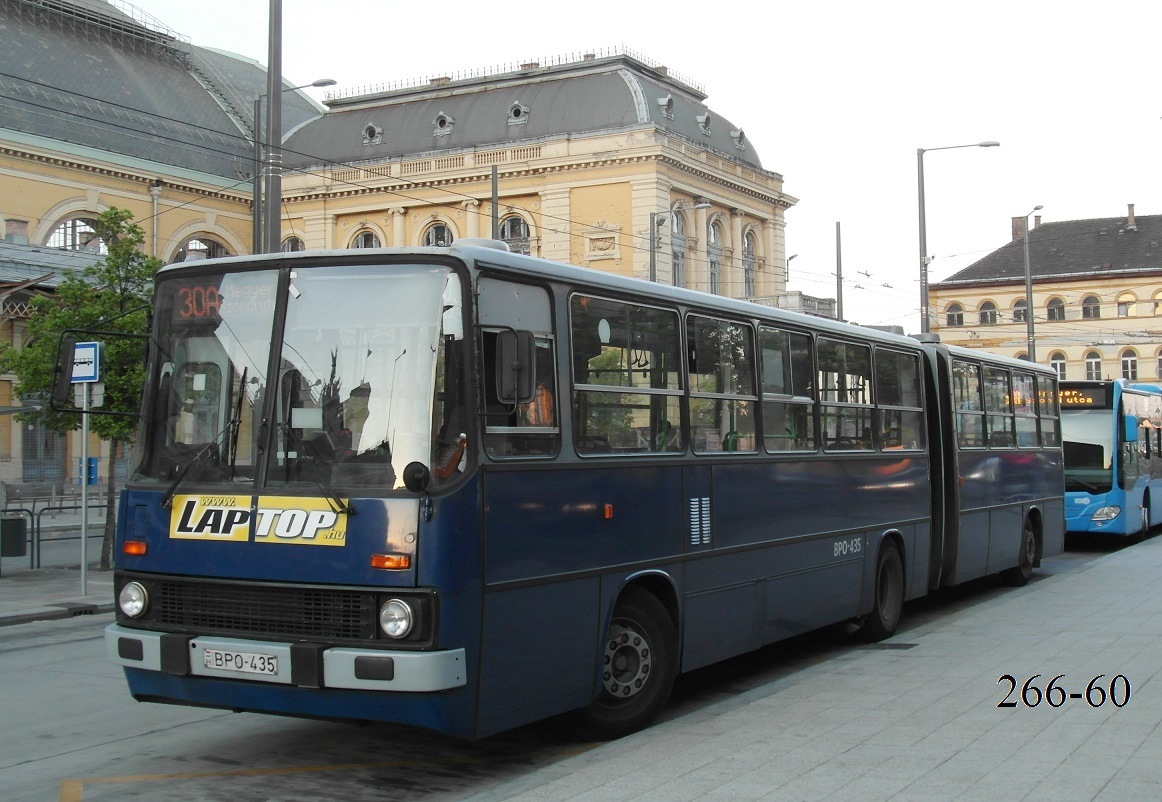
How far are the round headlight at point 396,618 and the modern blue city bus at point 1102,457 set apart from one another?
1928 centimetres

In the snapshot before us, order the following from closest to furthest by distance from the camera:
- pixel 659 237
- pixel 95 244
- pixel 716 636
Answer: pixel 716 636
pixel 95 244
pixel 659 237

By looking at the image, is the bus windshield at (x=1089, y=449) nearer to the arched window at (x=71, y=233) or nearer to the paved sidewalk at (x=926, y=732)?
the paved sidewalk at (x=926, y=732)

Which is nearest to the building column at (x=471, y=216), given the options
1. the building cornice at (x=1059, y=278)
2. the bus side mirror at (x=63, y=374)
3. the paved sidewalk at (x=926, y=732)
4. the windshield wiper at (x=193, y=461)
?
the building cornice at (x=1059, y=278)

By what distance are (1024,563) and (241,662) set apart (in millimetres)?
12875

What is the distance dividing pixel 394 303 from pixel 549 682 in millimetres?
2216

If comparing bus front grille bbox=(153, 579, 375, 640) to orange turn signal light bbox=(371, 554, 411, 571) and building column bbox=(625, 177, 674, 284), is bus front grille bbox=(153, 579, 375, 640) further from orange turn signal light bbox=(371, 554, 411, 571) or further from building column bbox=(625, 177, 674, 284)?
building column bbox=(625, 177, 674, 284)

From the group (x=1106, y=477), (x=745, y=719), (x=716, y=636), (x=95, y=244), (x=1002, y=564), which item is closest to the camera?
(x=745, y=719)

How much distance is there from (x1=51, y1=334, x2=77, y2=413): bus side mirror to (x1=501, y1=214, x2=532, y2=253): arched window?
56.8m

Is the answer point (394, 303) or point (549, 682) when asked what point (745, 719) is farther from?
point (394, 303)

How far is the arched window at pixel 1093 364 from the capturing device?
84.2m

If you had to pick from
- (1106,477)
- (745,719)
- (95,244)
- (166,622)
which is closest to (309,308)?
(166,622)

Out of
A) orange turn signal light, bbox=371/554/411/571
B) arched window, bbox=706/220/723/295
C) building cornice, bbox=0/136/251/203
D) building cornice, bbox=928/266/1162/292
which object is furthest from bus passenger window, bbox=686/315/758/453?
building cornice, bbox=928/266/1162/292

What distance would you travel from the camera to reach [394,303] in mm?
7125

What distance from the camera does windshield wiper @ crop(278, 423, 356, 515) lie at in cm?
687
